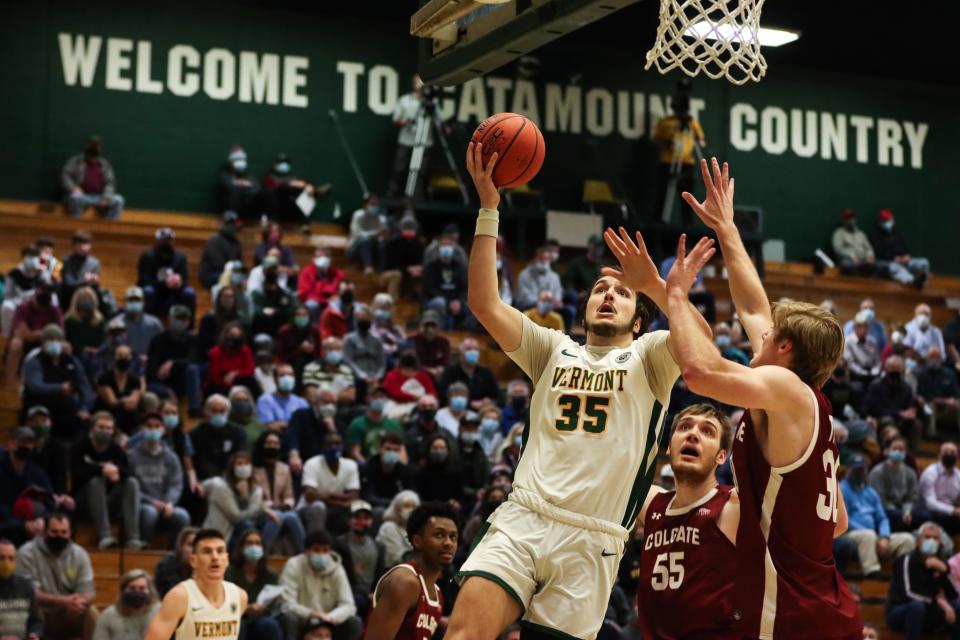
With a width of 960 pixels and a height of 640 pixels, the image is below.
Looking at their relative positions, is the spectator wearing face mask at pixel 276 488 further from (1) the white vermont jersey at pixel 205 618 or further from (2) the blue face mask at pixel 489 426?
(1) the white vermont jersey at pixel 205 618

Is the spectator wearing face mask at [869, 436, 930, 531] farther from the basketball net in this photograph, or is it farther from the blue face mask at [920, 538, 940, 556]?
the basketball net

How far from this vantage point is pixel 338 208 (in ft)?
72.1

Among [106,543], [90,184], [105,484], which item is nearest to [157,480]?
[105,484]

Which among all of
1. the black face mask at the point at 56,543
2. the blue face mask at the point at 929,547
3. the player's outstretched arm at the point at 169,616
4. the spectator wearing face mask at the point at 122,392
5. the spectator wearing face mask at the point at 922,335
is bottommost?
the blue face mask at the point at 929,547

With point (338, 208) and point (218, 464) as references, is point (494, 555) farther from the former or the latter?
point (338, 208)

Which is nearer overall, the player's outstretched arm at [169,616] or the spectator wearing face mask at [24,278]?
the player's outstretched arm at [169,616]

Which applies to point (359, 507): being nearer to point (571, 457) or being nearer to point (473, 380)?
point (473, 380)

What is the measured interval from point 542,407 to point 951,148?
861 inches

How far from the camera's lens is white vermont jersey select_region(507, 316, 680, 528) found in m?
5.75

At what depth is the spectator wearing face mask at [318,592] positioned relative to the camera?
1148 cm

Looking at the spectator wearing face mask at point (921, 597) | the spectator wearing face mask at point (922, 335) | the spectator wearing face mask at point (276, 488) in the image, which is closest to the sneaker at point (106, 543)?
the spectator wearing face mask at point (276, 488)

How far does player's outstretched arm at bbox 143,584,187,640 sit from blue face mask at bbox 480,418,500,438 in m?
7.19

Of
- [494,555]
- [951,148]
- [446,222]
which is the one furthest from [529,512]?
[951,148]

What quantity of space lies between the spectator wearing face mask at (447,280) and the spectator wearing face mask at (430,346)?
1.61 meters
